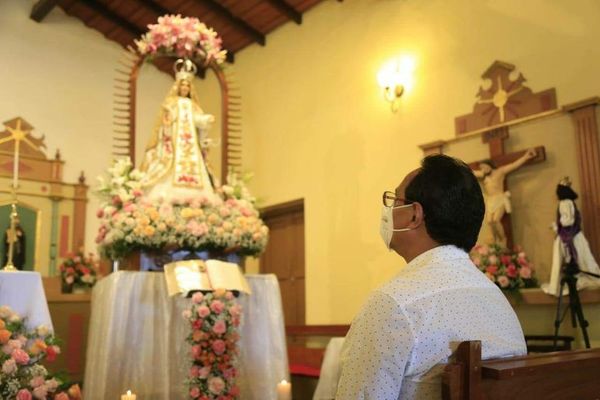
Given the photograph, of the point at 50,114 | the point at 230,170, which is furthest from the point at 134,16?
the point at 230,170

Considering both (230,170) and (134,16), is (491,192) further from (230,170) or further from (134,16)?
(134,16)

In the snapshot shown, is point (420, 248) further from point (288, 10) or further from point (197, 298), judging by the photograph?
point (288, 10)

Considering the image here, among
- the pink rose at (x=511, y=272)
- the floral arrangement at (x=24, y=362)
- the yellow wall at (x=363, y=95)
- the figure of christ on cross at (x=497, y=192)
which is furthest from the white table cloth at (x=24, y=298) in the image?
the yellow wall at (x=363, y=95)

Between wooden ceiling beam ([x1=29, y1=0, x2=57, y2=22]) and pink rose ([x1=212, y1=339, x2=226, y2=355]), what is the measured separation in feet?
20.3

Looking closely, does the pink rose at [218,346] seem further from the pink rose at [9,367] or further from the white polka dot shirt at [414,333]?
the white polka dot shirt at [414,333]

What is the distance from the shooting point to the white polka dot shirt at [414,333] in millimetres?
1385

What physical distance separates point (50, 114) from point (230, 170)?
4.56 metres

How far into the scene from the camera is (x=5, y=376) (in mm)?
2643

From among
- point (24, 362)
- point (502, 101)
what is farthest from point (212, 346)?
point (502, 101)

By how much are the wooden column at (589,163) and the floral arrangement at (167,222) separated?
244 cm

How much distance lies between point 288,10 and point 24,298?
18.6 feet

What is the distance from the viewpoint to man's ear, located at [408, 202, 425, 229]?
164 cm

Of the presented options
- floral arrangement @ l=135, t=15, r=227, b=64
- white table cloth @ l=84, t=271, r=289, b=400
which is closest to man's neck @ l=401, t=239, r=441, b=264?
white table cloth @ l=84, t=271, r=289, b=400

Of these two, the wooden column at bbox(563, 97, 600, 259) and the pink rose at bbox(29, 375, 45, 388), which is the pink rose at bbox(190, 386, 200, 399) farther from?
the wooden column at bbox(563, 97, 600, 259)
